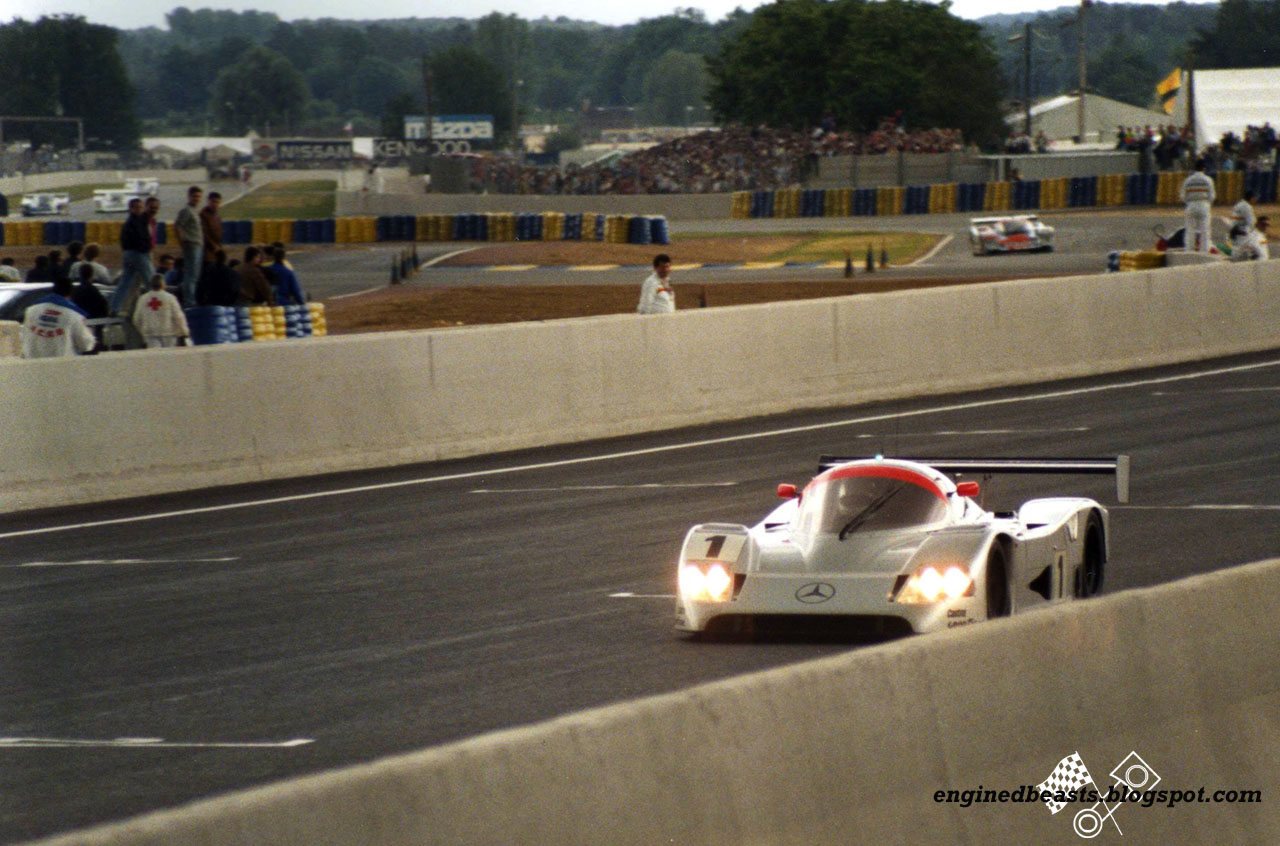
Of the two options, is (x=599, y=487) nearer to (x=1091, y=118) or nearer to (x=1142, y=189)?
(x=1142, y=189)

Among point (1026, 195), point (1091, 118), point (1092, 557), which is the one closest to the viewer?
point (1092, 557)

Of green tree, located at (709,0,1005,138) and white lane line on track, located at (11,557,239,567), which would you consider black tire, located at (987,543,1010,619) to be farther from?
green tree, located at (709,0,1005,138)

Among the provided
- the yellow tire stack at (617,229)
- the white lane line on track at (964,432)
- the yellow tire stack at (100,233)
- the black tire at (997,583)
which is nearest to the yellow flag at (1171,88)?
the yellow tire stack at (617,229)

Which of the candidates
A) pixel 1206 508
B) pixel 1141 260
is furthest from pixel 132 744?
pixel 1141 260

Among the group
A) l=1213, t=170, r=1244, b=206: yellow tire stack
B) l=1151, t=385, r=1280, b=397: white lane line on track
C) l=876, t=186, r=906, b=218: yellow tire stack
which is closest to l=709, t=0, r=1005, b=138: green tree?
l=876, t=186, r=906, b=218: yellow tire stack

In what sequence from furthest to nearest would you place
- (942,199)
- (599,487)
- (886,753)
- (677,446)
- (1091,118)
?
(1091,118)
(942,199)
(677,446)
(599,487)
(886,753)

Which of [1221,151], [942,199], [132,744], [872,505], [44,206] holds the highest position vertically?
[1221,151]

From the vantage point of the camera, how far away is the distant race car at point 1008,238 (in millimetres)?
52250

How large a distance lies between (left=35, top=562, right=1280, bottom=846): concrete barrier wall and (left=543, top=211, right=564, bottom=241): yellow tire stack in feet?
213

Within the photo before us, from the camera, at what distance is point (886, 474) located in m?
10.1

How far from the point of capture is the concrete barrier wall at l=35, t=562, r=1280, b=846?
362 cm

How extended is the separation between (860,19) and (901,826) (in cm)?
9933

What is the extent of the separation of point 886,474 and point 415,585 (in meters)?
3.22

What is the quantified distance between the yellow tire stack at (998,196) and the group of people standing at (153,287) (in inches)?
1920
